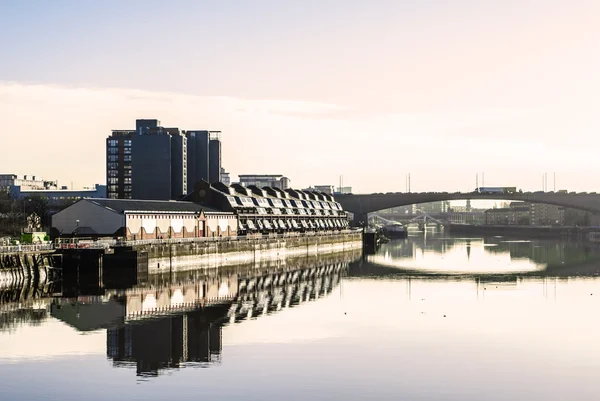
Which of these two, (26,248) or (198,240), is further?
(198,240)

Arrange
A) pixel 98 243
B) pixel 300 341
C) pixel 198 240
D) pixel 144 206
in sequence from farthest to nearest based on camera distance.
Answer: pixel 198 240 → pixel 144 206 → pixel 98 243 → pixel 300 341

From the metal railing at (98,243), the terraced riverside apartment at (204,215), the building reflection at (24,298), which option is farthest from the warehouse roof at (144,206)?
the building reflection at (24,298)

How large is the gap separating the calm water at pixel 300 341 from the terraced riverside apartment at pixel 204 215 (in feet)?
49.9

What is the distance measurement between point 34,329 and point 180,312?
1223 cm

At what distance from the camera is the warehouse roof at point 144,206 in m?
98.6

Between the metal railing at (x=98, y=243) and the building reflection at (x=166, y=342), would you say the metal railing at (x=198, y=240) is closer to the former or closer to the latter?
the metal railing at (x=98, y=243)

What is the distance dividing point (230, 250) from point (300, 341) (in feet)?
217

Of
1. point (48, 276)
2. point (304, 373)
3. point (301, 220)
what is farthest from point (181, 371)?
point (301, 220)

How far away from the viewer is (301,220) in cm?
16612

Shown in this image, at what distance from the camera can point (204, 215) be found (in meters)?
119

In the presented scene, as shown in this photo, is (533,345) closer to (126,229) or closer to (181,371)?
(181,371)

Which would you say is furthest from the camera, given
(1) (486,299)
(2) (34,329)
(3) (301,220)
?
(3) (301,220)

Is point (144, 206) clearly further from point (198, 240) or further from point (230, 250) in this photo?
point (230, 250)

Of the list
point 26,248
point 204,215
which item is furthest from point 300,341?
point 204,215
